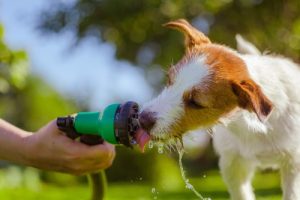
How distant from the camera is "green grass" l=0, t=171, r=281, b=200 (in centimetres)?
759

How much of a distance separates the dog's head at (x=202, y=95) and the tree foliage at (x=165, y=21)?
876cm

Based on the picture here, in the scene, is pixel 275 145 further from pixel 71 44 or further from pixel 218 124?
pixel 71 44

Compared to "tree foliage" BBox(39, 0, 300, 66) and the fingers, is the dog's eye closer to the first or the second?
the fingers

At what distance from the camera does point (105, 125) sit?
311 centimetres

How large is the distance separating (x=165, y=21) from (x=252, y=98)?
10.4 meters

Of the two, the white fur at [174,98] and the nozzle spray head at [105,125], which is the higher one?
the white fur at [174,98]

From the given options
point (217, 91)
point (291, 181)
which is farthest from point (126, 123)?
point (291, 181)

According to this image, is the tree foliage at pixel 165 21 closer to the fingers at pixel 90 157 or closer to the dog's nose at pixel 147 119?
the dog's nose at pixel 147 119

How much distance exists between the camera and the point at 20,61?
639 cm

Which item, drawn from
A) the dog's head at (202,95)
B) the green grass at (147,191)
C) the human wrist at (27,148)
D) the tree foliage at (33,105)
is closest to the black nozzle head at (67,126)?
the human wrist at (27,148)

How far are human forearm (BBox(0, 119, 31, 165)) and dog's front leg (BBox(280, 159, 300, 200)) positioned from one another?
157 centimetres

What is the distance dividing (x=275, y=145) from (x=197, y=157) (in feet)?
42.0

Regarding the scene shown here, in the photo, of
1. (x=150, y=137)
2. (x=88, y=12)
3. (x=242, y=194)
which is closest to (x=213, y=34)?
(x=88, y=12)

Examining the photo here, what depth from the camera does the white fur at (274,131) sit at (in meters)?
4.04
